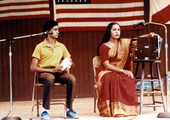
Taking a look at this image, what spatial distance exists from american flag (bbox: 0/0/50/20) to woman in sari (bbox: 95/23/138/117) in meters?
2.44

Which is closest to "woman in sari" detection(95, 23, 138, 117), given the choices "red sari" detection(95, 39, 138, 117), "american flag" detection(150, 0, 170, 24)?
→ "red sari" detection(95, 39, 138, 117)

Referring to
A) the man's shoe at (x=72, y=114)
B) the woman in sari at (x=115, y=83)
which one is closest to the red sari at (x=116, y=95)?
the woman in sari at (x=115, y=83)

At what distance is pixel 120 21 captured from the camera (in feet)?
24.9

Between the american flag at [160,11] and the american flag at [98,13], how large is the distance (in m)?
0.21

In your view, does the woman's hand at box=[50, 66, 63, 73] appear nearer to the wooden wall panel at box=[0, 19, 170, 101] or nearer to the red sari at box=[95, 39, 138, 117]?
the red sari at box=[95, 39, 138, 117]

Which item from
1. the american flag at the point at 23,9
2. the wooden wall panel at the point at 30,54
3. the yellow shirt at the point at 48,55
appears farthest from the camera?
the wooden wall panel at the point at 30,54

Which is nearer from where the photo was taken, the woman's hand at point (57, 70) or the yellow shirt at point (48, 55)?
the woman's hand at point (57, 70)

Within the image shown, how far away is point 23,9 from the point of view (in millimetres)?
7465

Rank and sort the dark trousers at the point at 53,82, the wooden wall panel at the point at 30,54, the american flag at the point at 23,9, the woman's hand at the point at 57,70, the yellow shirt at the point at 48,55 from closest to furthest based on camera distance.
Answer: the dark trousers at the point at 53,82, the woman's hand at the point at 57,70, the yellow shirt at the point at 48,55, the american flag at the point at 23,9, the wooden wall panel at the point at 30,54

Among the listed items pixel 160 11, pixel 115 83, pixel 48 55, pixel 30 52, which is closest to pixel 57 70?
pixel 48 55

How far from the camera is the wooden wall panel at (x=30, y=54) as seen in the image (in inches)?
299

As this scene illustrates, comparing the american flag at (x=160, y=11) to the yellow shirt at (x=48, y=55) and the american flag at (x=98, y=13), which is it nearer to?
the american flag at (x=98, y=13)

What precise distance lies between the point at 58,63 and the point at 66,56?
0.14 metres

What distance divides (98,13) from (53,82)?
296cm
